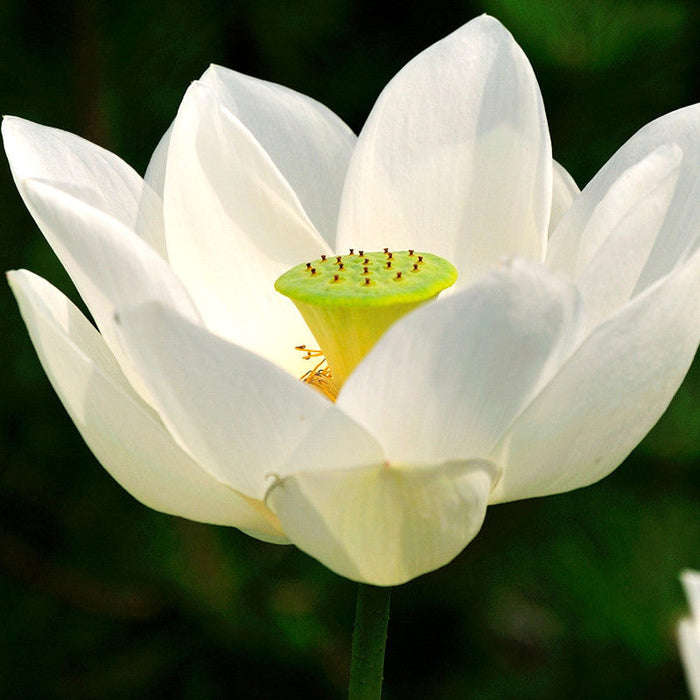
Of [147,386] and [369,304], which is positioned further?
[369,304]

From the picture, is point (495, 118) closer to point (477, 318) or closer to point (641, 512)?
point (477, 318)

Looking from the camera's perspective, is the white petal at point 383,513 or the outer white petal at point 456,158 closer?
the white petal at point 383,513

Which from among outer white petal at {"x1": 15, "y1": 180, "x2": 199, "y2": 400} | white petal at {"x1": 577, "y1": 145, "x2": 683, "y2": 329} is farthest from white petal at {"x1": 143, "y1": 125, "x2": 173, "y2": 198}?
white petal at {"x1": 577, "y1": 145, "x2": 683, "y2": 329}

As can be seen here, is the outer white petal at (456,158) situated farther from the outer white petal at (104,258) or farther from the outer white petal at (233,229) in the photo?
the outer white petal at (104,258)

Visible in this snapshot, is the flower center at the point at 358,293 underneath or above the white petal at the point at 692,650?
underneath

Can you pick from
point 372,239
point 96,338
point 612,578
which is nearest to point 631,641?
point 612,578

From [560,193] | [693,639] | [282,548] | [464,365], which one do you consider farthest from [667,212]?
[282,548]

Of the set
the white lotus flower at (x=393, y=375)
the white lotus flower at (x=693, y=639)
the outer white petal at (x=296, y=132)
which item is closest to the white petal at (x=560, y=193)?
the white lotus flower at (x=393, y=375)
